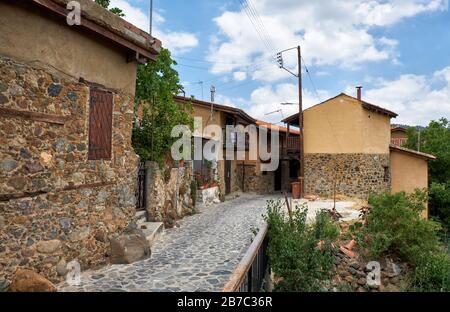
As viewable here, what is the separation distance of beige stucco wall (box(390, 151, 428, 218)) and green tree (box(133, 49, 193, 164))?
15416 millimetres

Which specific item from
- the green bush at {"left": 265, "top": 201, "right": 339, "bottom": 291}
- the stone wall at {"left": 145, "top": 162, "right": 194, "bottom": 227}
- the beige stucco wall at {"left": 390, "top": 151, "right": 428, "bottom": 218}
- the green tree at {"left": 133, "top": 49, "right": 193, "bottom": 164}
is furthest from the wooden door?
the green bush at {"left": 265, "top": 201, "right": 339, "bottom": 291}

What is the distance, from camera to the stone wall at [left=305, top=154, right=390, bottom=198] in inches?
752

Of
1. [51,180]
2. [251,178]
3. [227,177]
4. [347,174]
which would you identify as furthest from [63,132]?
[251,178]

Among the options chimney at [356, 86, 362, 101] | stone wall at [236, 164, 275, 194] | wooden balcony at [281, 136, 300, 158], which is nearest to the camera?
chimney at [356, 86, 362, 101]

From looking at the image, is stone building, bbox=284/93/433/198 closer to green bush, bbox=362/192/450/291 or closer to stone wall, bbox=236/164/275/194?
stone wall, bbox=236/164/275/194

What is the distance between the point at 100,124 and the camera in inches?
273

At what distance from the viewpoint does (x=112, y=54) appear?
723 centimetres

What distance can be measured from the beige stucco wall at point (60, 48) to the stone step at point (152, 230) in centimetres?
383

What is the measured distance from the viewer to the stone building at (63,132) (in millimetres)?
5094

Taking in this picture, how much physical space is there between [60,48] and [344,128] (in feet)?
56.0
